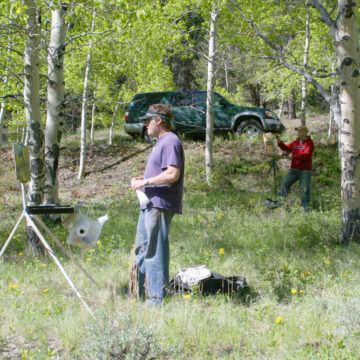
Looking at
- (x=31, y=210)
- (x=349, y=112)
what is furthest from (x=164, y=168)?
(x=349, y=112)

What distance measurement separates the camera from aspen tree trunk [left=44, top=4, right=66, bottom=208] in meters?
6.75

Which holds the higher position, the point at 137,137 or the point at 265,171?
the point at 137,137

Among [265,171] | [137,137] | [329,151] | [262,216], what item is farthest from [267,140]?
[137,137]

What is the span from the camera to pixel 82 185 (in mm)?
15539

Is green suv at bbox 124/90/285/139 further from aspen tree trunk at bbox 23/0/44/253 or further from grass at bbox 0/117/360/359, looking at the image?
aspen tree trunk at bbox 23/0/44/253

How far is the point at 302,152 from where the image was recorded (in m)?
8.62

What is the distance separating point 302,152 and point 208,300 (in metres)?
5.16

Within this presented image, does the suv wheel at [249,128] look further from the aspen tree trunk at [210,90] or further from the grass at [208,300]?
the grass at [208,300]

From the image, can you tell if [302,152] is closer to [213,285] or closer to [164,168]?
[213,285]

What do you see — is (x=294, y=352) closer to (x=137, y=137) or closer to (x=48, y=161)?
(x=48, y=161)

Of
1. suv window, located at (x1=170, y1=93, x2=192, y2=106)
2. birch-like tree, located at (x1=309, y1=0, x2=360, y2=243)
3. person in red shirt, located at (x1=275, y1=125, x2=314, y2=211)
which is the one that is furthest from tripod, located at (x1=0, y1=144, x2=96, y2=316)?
suv window, located at (x1=170, y1=93, x2=192, y2=106)

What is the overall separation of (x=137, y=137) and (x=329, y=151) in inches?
322

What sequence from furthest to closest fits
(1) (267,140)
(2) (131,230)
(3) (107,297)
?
(1) (267,140) → (2) (131,230) → (3) (107,297)

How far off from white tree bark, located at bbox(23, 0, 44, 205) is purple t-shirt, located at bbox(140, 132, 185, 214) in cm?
289
